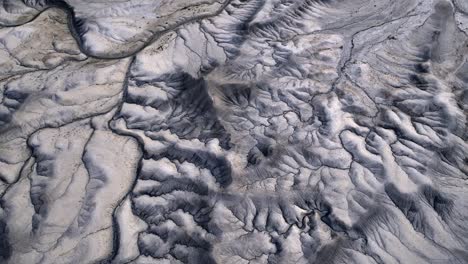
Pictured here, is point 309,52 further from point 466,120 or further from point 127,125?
point 127,125

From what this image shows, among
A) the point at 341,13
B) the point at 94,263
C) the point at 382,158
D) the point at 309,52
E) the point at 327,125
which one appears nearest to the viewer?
the point at 94,263

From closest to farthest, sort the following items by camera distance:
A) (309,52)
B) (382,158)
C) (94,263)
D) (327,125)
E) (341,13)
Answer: (94,263)
(382,158)
(327,125)
(309,52)
(341,13)

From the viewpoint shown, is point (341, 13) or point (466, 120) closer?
point (466, 120)

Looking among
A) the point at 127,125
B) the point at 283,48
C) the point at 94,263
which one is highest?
the point at 283,48

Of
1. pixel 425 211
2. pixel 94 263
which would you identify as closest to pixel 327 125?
pixel 425 211

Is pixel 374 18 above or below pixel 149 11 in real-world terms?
above

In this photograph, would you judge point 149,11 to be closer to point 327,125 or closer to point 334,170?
point 327,125

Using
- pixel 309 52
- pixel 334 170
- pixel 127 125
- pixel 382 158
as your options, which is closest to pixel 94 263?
pixel 127 125
